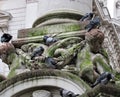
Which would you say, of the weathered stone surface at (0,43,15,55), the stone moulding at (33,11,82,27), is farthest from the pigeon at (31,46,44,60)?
the stone moulding at (33,11,82,27)

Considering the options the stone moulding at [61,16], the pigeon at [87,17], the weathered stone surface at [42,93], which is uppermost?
the stone moulding at [61,16]

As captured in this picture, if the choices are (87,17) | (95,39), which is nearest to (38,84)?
(95,39)

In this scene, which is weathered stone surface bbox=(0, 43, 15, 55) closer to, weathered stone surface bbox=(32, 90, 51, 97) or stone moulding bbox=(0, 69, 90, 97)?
stone moulding bbox=(0, 69, 90, 97)

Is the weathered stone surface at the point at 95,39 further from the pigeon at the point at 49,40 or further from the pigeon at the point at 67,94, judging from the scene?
the pigeon at the point at 67,94

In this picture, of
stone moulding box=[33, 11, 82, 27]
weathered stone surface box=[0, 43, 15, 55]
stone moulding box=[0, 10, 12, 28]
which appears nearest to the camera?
weathered stone surface box=[0, 43, 15, 55]

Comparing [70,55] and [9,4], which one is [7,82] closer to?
[70,55]

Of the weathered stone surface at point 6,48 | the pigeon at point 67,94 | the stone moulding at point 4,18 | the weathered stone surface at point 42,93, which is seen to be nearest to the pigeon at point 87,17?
the weathered stone surface at point 6,48

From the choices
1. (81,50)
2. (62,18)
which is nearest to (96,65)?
(81,50)

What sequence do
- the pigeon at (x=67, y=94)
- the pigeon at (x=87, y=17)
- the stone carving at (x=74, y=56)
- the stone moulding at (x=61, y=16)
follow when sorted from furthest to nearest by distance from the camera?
the stone moulding at (x=61, y=16), the pigeon at (x=87, y=17), the stone carving at (x=74, y=56), the pigeon at (x=67, y=94)

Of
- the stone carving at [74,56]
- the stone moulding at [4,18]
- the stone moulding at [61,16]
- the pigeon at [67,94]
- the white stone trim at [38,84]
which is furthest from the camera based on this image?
the stone moulding at [4,18]

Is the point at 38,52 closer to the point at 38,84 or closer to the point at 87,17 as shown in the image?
the point at 38,84

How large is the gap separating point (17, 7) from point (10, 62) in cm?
1110

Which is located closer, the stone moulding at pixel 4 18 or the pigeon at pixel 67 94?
the pigeon at pixel 67 94

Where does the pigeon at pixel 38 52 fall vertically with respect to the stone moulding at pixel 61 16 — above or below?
below
